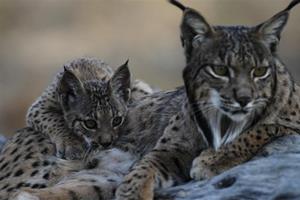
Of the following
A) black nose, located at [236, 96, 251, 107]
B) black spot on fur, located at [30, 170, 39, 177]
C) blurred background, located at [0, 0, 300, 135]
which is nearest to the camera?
black nose, located at [236, 96, 251, 107]

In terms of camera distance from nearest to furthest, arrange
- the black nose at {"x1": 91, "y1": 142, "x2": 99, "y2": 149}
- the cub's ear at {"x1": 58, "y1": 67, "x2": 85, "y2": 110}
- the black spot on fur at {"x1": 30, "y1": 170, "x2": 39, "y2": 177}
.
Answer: the black spot on fur at {"x1": 30, "y1": 170, "x2": 39, "y2": 177}, the black nose at {"x1": 91, "y1": 142, "x2": 99, "y2": 149}, the cub's ear at {"x1": 58, "y1": 67, "x2": 85, "y2": 110}

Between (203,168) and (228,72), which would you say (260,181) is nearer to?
(203,168)

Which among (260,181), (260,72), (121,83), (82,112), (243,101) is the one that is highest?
(260,72)

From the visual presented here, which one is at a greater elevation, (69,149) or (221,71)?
(221,71)

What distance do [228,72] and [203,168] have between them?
563 millimetres

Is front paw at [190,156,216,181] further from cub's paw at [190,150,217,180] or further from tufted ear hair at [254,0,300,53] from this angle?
tufted ear hair at [254,0,300,53]

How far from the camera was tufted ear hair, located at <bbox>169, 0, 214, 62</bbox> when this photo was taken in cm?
756

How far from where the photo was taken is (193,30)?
25.0 feet

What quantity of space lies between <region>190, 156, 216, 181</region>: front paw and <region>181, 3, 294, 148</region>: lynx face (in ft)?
0.67

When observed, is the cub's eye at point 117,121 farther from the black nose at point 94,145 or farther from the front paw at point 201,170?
the front paw at point 201,170

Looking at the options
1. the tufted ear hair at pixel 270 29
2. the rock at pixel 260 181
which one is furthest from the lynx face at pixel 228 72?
the rock at pixel 260 181

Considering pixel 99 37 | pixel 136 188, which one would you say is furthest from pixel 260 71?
pixel 99 37

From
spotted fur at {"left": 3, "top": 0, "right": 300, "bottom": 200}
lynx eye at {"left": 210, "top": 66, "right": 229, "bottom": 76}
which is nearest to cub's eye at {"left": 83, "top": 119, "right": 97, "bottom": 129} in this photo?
spotted fur at {"left": 3, "top": 0, "right": 300, "bottom": 200}

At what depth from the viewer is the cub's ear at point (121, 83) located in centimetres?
884
